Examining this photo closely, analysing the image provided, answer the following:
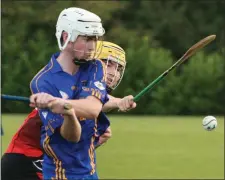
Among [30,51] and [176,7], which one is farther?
[176,7]

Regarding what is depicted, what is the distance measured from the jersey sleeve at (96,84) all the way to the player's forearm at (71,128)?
22 cm

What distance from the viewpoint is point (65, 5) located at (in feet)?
119

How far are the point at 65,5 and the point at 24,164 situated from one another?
31104mm

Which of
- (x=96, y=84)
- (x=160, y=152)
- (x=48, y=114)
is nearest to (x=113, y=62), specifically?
(x=96, y=84)

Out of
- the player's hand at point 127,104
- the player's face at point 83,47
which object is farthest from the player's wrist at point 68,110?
the player's hand at point 127,104

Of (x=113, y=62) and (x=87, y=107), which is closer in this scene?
(x=87, y=107)

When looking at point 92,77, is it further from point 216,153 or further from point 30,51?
point 30,51

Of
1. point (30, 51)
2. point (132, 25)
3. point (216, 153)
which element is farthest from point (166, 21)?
point (216, 153)

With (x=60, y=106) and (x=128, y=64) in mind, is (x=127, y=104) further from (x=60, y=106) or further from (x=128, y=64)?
(x=128, y=64)

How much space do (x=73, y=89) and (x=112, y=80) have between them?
2.88 ft

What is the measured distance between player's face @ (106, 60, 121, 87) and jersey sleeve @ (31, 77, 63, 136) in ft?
2.97

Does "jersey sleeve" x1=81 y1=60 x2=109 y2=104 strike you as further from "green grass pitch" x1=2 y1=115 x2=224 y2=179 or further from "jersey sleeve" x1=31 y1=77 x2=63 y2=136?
"green grass pitch" x1=2 y1=115 x2=224 y2=179

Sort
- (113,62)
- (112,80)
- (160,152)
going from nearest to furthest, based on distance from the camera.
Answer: (112,80) < (113,62) < (160,152)

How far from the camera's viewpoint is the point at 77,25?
159 inches
